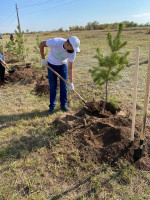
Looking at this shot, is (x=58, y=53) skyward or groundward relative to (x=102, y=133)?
skyward

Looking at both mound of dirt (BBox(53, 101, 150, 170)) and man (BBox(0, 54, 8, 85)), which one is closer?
mound of dirt (BBox(53, 101, 150, 170))

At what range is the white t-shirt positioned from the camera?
3123mm

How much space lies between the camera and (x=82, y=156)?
2537 millimetres

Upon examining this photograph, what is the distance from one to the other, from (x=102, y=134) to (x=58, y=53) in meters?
1.80

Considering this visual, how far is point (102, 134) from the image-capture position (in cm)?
288

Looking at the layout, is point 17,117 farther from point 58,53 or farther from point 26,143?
point 58,53

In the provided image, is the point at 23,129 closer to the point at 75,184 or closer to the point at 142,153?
the point at 75,184

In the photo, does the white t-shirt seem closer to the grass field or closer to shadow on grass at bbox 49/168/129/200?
the grass field

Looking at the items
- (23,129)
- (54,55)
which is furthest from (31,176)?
(54,55)

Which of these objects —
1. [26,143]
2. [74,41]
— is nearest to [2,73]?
[26,143]

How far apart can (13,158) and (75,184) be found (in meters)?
1.12

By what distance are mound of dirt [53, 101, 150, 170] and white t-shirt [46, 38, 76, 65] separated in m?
1.16

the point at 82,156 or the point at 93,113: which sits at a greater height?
the point at 93,113

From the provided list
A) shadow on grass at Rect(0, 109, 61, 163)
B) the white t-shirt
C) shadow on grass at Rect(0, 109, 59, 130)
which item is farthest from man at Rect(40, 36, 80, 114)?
shadow on grass at Rect(0, 109, 61, 163)
